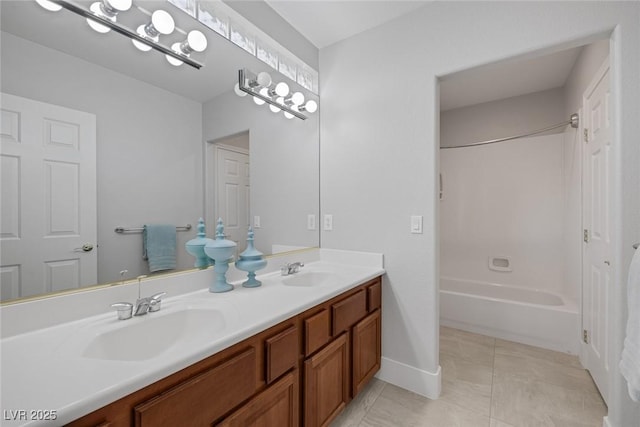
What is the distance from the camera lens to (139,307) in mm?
1091

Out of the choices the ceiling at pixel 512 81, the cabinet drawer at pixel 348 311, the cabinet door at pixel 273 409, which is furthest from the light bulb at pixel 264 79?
the cabinet door at pixel 273 409

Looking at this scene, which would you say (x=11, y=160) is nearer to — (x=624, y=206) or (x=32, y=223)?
(x=32, y=223)

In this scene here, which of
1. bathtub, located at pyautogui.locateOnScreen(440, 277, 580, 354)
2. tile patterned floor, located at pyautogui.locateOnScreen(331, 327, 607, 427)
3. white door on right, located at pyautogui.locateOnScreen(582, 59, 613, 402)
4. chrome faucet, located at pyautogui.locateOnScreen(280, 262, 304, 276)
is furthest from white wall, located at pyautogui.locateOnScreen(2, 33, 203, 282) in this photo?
bathtub, located at pyautogui.locateOnScreen(440, 277, 580, 354)

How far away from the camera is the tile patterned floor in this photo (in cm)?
161

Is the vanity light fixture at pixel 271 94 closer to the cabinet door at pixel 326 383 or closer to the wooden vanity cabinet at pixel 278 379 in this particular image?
the wooden vanity cabinet at pixel 278 379

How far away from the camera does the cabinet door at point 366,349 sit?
65.4 inches

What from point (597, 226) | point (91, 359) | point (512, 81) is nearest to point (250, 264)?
point (91, 359)

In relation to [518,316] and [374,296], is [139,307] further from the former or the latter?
[518,316]

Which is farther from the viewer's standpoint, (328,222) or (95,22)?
(328,222)

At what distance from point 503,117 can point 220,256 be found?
3.49m

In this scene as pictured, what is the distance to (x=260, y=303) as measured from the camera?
4.08 ft

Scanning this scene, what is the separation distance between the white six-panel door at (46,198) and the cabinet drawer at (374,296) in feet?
4.75

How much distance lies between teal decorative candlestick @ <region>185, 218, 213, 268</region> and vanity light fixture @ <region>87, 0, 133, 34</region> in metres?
0.91

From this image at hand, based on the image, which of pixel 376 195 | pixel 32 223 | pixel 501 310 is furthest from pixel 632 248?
pixel 32 223
